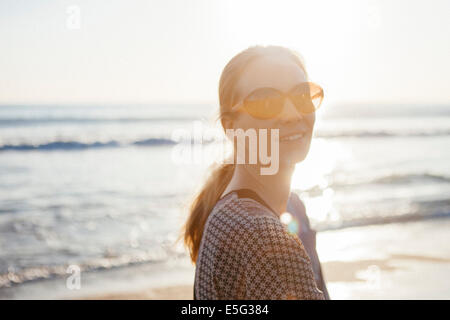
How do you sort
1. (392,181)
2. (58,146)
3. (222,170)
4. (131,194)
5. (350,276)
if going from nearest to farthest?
(222,170) → (350,276) → (131,194) → (392,181) → (58,146)

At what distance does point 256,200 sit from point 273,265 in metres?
0.33

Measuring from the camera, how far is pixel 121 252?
329 inches

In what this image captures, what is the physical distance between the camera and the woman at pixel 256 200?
147 cm

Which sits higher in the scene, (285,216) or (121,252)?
(285,216)

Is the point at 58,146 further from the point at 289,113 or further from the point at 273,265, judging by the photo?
the point at 273,265

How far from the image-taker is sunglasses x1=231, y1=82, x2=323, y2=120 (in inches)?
69.5

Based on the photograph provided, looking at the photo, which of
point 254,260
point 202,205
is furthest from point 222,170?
point 254,260

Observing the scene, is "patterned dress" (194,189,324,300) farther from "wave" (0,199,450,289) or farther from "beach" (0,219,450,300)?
"wave" (0,199,450,289)

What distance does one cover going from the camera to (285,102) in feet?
5.89

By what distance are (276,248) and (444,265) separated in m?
7.25

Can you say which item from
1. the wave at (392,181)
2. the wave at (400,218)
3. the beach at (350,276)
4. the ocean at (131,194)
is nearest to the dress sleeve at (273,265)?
the ocean at (131,194)

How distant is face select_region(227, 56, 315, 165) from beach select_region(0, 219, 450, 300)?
5194 millimetres
